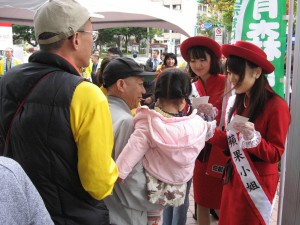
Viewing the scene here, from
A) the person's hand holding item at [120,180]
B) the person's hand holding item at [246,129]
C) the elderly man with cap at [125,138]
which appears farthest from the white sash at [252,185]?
the person's hand holding item at [120,180]

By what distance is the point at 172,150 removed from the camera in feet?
5.70

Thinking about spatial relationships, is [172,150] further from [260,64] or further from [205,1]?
[205,1]

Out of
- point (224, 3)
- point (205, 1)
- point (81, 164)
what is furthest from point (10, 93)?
point (205, 1)

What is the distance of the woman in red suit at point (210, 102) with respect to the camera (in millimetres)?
2670

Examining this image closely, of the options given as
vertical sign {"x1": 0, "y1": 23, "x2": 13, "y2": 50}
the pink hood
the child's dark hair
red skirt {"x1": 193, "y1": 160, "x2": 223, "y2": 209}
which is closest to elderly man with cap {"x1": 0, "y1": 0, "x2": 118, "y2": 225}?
the pink hood

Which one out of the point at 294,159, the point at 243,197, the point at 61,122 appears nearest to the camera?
the point at 61,122

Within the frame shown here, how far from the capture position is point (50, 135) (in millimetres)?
1241

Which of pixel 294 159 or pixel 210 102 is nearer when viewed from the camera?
pixel 294 159

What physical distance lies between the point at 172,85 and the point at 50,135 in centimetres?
86

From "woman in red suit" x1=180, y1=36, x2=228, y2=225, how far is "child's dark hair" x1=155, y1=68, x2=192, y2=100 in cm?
74

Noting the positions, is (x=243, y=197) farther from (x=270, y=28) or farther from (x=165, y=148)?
(x=270, y=28)

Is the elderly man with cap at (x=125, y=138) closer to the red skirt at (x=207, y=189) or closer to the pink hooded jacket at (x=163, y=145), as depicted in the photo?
the pink hooded jacket at (x=163, y=145)

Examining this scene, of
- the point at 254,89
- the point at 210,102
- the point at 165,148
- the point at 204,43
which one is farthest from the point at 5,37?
the point at 165,148

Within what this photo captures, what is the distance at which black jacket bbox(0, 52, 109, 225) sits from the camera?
1.24m
